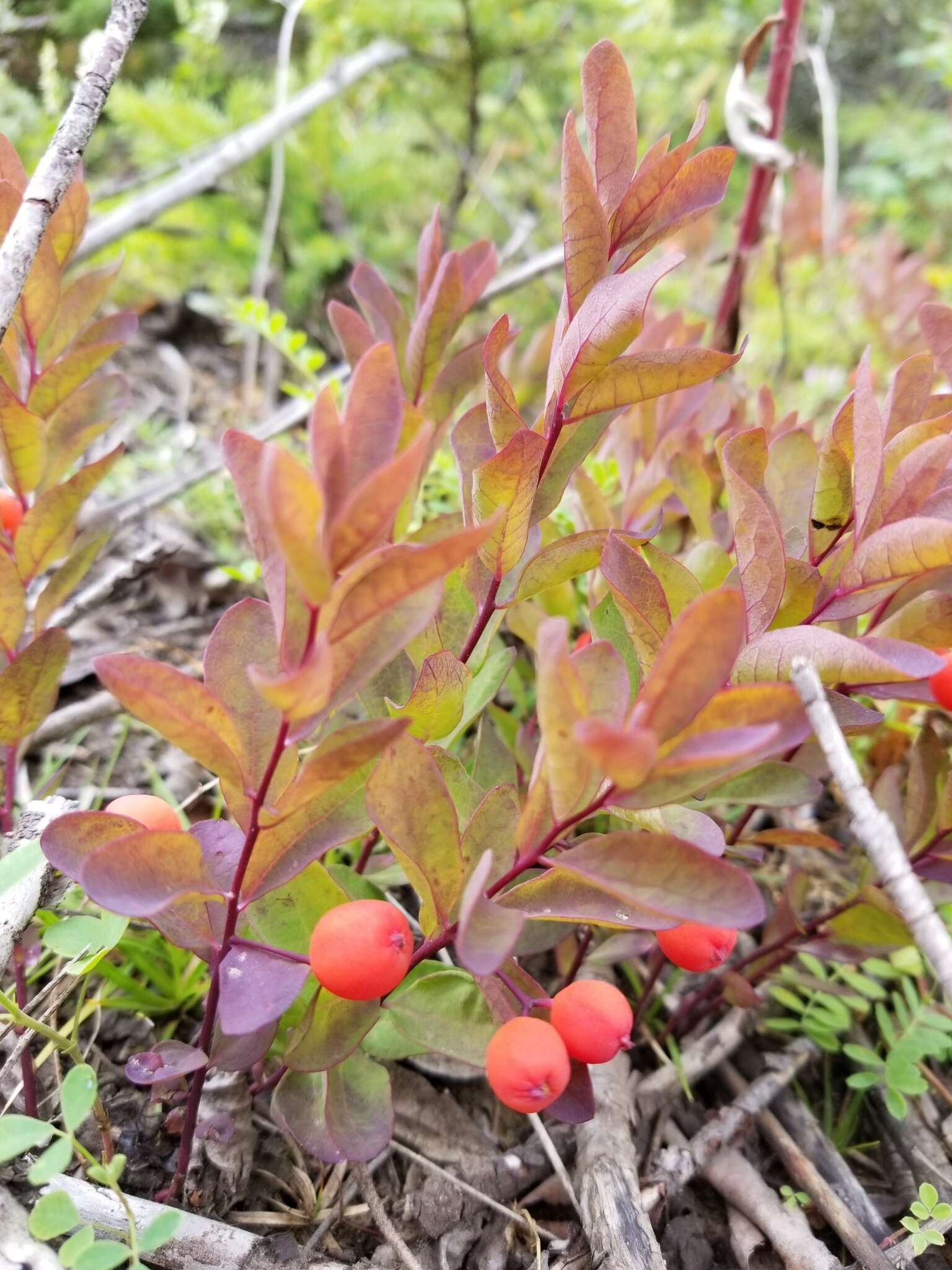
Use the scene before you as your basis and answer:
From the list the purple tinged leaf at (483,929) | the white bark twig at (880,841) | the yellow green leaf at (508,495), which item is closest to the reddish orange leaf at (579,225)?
the yellow green leaf at (508,495)

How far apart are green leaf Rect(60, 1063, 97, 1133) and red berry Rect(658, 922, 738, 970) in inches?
17.0

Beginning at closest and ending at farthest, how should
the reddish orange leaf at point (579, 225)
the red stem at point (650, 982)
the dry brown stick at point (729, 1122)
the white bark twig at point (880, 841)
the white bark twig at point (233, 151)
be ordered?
the white bark twig at point (880, 841) < the reddish orange leaf at point (579, 225) < the dry brown stick at point (729, 1122) < the red stem at point (650, 982) < the white bark twig at point (233, 151)

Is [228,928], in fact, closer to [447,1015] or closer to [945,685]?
[447,1015]

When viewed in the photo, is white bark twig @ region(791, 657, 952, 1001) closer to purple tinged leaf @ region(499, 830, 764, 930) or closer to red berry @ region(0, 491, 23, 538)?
purple tinged leaf @ region(499, 830, 764, 930)

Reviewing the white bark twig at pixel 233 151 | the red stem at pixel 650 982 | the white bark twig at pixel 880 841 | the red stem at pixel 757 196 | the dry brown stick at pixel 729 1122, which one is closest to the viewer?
the white bark twig at pixel 880 841

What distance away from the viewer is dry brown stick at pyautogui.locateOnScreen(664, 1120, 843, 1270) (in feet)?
2.89

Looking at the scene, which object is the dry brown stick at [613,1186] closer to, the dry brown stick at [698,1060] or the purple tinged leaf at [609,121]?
the dry brown stick at [698,1060]

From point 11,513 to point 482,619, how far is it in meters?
0.56

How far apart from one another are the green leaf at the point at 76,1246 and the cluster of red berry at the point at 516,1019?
0.22m

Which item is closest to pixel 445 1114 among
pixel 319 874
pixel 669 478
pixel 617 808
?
pixel 319 874

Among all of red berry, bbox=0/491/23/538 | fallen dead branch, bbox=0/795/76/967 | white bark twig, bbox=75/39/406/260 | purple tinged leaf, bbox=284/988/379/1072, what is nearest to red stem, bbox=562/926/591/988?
purple tinged leaf, bbox=284/988/379/1072

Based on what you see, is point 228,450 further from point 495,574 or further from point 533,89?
point 533,89

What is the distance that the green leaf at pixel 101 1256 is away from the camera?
594 millimetres

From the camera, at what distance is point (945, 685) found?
81cm
